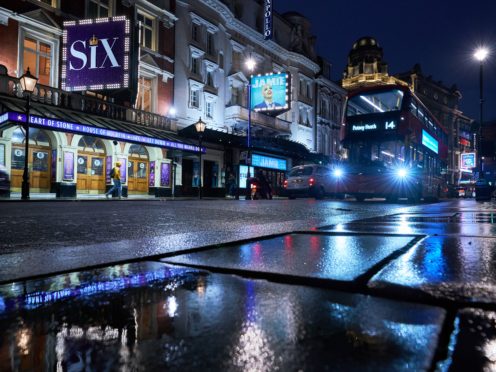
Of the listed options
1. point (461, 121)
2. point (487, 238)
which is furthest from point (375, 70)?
point (487, 238)

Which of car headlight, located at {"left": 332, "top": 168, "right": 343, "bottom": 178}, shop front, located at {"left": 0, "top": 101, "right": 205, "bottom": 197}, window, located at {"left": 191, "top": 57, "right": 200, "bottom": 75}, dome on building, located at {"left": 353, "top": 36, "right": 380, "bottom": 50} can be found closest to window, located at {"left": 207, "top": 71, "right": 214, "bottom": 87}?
window, located at {"left": 191, "top": 57, "right": 200, "bottom": 75}

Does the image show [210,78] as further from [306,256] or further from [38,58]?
[306,256]

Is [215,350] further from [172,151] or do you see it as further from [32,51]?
[172,151]

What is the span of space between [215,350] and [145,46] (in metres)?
24.2

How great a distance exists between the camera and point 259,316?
3.33ft

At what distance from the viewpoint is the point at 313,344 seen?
82cm

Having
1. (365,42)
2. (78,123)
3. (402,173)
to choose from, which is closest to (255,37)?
(78,123)

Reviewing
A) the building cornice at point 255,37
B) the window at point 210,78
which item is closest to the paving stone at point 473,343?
the window at point 210,78

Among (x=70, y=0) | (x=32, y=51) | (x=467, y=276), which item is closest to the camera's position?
(x=467, y=276)

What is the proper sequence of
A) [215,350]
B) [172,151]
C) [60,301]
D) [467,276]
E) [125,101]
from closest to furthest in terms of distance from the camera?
1. [215,350]
2. [60,301]
3. [467,276]
4. [125,101]
5. [172,151]

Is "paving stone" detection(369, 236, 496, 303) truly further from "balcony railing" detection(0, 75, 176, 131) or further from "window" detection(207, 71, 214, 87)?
"window" detection(207, 71, 214, 87)

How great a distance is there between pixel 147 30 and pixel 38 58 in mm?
7333

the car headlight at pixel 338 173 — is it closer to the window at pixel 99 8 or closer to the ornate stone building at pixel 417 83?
the window at pixel 99 8

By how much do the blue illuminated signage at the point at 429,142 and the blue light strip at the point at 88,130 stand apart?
40.2 feet
